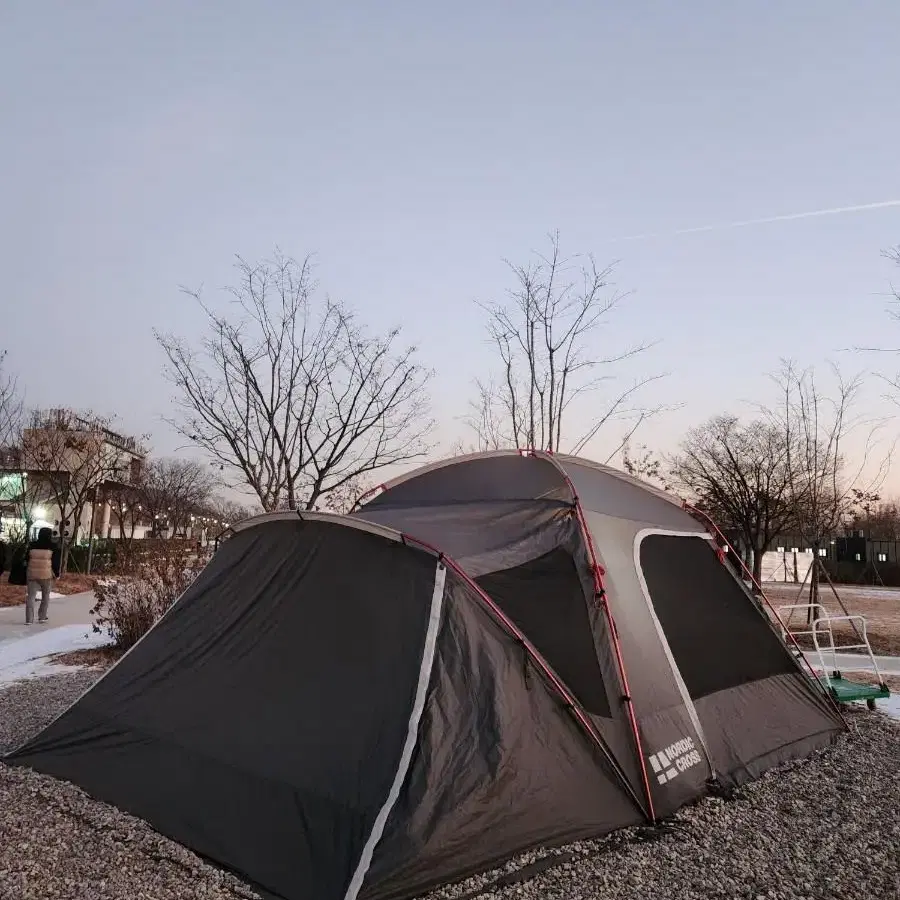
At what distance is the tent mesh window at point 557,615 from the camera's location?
13.1ft

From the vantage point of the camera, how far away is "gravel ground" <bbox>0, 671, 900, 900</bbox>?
3.05 m

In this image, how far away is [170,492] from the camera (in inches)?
1532

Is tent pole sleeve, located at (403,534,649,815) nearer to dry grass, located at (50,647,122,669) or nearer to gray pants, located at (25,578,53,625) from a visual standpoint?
dry grass, located at (50,647,122,669)

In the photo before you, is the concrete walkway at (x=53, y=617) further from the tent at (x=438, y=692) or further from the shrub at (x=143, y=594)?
the tent at (x=438, y=692)

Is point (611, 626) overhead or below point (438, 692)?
overhead

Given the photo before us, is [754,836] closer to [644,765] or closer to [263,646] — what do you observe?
[644,765]

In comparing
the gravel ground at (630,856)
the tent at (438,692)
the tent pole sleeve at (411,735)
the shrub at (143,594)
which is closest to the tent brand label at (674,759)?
the tent at (438,692)

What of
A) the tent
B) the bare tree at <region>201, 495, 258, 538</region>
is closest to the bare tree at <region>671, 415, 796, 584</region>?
the tent

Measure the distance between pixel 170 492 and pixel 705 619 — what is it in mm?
37538

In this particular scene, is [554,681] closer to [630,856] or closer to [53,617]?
[630,856]

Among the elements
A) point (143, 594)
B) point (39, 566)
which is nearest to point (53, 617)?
point (39, 566)

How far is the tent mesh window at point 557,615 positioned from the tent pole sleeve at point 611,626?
11 centimetres

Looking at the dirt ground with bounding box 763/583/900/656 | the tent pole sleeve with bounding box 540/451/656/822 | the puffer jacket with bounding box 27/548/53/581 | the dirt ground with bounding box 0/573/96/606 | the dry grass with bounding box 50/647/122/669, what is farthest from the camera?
the dirt ground with bounding box 0/573/96/606

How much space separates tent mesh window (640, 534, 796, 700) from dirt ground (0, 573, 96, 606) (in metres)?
10.4
